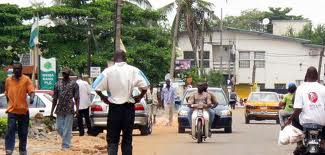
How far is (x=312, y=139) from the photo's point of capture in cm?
1069

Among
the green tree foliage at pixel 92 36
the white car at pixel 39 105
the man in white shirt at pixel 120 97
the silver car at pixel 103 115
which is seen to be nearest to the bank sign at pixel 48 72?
the silver car at pixel 103 115

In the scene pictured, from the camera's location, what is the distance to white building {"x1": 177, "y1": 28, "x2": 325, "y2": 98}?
84.1 m

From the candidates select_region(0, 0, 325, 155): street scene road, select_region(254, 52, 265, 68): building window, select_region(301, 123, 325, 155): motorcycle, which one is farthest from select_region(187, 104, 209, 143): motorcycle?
select_region(254, 52, 265, 68): building window

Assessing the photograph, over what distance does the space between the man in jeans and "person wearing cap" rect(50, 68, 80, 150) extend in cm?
189

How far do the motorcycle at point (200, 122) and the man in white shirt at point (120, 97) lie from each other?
30.7ft

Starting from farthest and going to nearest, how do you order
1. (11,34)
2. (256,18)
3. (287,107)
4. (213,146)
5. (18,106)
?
(256,18), (11,34), (213,146), (287,107), (18,106)

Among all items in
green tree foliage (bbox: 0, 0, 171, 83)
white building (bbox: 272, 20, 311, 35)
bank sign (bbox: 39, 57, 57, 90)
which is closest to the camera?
bank sign (bbox: 39, 57, 57, 90)

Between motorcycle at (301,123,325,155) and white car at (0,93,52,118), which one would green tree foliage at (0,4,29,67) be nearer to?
white car at (0,93,52,118)

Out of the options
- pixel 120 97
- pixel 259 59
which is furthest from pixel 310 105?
pixel 259 59

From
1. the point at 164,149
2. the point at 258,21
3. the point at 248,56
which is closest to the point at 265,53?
the point at 248,56

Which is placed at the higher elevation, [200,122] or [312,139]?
[312,139]

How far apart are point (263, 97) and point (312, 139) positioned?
2560cm

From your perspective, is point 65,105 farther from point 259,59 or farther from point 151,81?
point 259,59

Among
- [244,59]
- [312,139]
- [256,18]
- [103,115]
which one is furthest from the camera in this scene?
[256,18]
